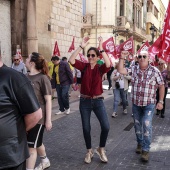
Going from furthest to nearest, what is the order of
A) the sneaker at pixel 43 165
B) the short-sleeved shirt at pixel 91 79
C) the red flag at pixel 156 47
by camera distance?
the red flag at pixel 156 47, the short-sleeved shirt at pixel 91 79, the sneaker at pixel 43 165

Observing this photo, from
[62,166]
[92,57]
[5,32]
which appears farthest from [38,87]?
[5,32]

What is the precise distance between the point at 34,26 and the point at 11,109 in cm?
984

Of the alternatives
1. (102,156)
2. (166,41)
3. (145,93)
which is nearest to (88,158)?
(102,156)

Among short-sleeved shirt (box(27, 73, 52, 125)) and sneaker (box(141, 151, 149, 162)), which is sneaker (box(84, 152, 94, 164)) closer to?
sneaker (box(141, 151, 149, 162))

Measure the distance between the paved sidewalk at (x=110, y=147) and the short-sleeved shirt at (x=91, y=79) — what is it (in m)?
1.12

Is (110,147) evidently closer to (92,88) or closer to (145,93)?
(145,93)

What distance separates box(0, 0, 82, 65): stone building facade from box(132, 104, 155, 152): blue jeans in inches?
277

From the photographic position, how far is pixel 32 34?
11461 mm

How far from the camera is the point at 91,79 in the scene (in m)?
4.40

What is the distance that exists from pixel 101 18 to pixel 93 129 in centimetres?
2461

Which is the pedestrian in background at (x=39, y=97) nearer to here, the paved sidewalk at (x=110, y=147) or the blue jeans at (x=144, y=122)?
the paved sidewalk at (x=110, y=147)

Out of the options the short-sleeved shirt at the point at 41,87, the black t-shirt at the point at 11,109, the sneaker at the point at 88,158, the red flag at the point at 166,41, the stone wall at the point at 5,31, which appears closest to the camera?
the black t-shirt at the point at 11,109

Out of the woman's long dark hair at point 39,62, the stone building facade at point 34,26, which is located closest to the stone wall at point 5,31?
the stone building facade at point 34,26

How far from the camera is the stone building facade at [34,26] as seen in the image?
10.9 m
